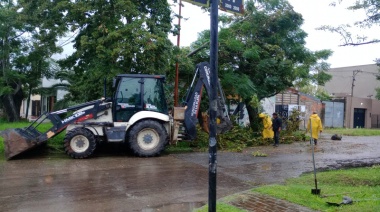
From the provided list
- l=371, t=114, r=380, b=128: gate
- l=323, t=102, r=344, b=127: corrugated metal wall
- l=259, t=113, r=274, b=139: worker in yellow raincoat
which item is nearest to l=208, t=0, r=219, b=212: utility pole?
l=259, t=113, r=274, b=139: worker in yellow raincoat

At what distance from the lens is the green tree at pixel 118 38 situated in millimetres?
13844

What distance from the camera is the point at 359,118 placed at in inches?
1651

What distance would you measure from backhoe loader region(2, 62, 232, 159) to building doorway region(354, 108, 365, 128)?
3266 centimetres

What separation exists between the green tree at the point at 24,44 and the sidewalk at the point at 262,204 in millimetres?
10924

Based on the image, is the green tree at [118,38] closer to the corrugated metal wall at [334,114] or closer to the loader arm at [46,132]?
the loader arm at [46,132]

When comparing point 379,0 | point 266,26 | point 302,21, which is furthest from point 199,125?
point 379,0

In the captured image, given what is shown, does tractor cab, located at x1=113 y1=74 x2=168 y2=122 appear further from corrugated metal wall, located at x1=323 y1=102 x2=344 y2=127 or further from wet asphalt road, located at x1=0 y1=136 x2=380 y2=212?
corrugated metal wall, located at x1=323 y1=102 x2=344 y2=127

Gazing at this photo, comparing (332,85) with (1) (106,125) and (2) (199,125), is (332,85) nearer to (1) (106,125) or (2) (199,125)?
(2) (199,125)

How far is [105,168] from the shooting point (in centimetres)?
1099

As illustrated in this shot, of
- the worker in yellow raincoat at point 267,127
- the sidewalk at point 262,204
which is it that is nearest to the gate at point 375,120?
the worker in yellow raincoat at point 267,127

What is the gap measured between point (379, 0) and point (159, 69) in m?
8.67

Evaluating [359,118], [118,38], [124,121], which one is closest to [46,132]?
[124,121]

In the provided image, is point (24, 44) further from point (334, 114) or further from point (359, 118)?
point (359, 118)

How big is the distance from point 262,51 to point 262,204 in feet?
39.4
